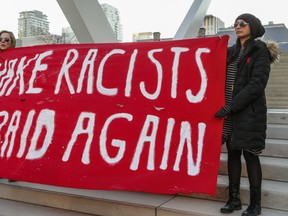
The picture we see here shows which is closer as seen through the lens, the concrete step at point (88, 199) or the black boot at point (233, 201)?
the black boot at point (233, 201)

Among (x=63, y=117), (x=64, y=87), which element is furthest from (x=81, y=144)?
(x=64, y=87)

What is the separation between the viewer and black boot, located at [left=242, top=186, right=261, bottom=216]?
2.76 metres

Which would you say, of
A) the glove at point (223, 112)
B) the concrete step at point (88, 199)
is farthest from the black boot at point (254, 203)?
the concrete step at point (88, 199)

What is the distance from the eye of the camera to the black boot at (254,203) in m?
2.76

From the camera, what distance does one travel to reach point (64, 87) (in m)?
→ 3.55

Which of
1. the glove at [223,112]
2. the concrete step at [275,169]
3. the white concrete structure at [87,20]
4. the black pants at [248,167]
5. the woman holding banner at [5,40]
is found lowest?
the concrete step at [275,169]

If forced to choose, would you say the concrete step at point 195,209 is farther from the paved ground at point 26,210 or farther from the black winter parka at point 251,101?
the paved ground at point 26,210

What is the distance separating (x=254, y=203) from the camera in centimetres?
280

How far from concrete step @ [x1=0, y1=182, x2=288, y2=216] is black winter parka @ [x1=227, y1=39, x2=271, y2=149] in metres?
0.61

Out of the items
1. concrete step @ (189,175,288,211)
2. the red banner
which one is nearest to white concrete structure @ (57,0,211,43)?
the red banner

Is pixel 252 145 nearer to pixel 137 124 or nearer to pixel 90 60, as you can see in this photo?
pixel 137 124

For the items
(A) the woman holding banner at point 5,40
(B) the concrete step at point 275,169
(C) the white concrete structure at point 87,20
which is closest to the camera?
(B) the concrete step at point 275,169

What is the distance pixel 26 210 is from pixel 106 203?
810mm

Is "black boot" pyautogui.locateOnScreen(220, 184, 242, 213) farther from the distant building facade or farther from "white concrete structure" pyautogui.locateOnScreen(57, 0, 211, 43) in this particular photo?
the distant building facade
